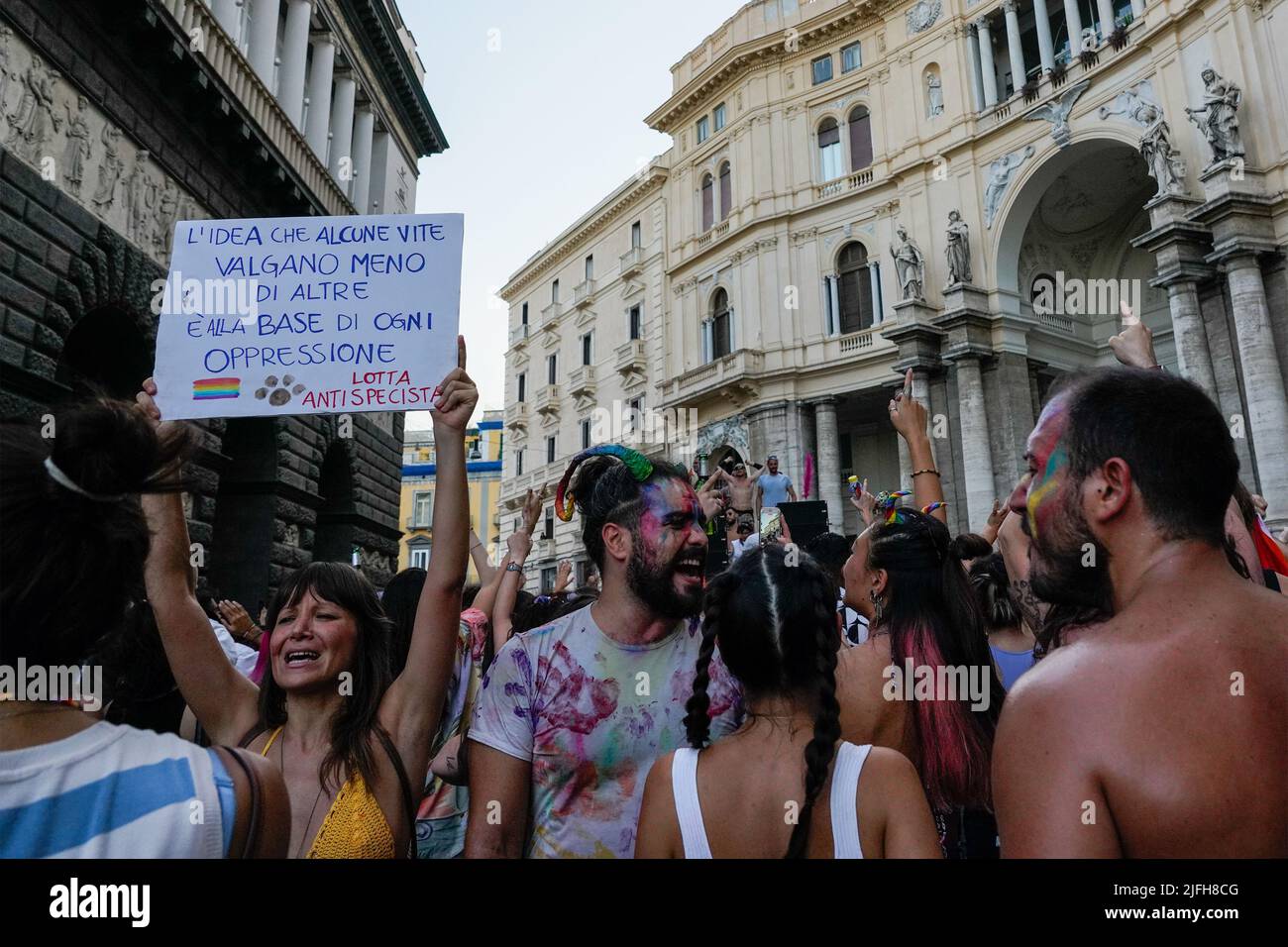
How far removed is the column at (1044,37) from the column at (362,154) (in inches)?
645

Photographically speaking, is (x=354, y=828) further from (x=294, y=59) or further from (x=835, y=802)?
(x=294, y=59)

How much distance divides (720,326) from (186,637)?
24687mm

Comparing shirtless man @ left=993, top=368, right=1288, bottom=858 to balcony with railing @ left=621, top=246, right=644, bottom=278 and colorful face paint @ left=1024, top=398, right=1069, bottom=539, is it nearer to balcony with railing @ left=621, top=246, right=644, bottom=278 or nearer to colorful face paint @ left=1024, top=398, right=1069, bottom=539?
colorful face paint @ left=1024, top=398, right=1069, bottom=539

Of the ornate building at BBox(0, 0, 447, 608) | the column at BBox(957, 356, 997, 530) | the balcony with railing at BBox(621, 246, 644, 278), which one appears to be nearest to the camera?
the ornate building at BBox(0, 0, 447, 608)

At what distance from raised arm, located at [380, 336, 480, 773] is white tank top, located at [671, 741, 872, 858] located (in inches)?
→ 32.2

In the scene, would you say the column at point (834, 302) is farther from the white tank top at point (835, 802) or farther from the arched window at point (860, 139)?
the white tank top at point (835, 802)

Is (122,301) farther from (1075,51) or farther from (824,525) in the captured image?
(1075,51)

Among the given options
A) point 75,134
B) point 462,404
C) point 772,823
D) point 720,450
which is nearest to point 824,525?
point 462,404

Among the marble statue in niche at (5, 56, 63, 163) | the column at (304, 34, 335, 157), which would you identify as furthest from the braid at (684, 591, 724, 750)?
the column at (304, 34, 335, 157)

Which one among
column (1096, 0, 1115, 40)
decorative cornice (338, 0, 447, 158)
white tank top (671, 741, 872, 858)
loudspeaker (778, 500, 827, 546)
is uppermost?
column (1096, 0, 1115, 40)

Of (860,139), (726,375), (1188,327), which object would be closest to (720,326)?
(726,375)

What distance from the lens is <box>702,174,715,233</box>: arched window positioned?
88.0 feet

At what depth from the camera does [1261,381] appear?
13883mm

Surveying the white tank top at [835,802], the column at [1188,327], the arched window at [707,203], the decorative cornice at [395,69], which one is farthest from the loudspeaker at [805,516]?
the arched window at [707,203]
